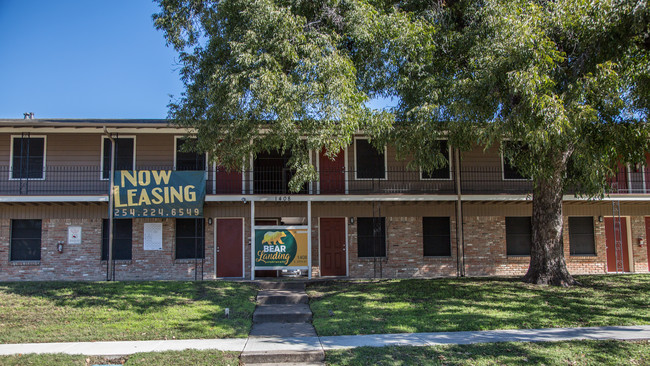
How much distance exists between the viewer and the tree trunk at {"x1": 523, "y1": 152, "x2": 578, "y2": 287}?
1253cm

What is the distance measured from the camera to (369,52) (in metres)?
12.4

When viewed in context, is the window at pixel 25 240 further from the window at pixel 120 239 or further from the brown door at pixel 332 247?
the brown door at pixel 332 247

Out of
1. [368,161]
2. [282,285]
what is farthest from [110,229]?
[368,161]

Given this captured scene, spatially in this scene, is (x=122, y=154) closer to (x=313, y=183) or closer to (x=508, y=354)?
(x=313, y=183)

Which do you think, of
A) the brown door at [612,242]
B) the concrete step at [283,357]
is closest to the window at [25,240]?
the concrete step at [283,357]

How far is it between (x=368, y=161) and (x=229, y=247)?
19.9 feet

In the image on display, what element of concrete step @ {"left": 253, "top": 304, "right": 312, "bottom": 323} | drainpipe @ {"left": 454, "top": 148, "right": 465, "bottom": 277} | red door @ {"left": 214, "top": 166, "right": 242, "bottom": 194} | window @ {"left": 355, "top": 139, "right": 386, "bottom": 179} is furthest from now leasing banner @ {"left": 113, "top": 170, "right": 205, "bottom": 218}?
drainpipe @ {"left": 454, "top": 148, "right": 465, "bottom": 277}

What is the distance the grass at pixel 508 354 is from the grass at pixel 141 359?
5.56 feet

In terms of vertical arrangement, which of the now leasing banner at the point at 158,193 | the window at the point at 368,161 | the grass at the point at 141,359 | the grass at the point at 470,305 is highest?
the window at the point at 368,161

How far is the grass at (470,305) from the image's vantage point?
898 centimetres

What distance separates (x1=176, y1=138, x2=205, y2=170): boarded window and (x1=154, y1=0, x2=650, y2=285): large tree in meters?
3.32

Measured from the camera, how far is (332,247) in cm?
1656

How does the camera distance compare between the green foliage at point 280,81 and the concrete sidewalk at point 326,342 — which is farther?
the green foliage at point 280,81

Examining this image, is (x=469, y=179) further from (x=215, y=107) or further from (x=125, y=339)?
(x=125, y=339)
